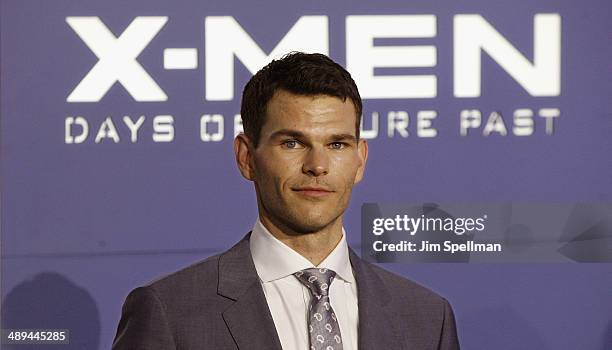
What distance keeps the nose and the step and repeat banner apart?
1.42 meters

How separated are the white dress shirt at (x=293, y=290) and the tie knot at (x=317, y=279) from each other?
11 millimetres

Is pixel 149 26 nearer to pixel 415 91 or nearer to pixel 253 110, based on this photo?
pixel 415 91

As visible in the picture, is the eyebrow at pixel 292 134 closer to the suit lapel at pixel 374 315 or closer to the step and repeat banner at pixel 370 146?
the suit lapel at pixel 374 315

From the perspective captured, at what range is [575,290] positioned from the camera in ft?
10.4

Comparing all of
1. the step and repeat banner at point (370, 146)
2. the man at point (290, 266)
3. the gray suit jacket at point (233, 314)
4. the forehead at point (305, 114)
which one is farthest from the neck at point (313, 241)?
the step and repeat banner at point (370, 146)

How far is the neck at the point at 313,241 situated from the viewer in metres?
1.81

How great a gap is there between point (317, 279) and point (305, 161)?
0.25 meters

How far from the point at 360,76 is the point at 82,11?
1100 millimetres

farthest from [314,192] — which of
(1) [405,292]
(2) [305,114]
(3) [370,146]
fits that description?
(3) [370,146]

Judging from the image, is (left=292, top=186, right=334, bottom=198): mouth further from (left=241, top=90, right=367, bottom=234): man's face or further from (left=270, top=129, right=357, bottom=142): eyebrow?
(left=270, top=129, right=357, bottom=142): eyebrow

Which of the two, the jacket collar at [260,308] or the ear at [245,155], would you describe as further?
the ear at [245,155]

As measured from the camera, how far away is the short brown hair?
5.92 ft

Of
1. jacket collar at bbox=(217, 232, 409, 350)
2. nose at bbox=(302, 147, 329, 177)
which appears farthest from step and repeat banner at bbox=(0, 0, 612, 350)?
nose at bbox=(302, 147, 329, 177)

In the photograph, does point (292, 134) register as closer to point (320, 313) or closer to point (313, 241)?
point (313, 241)
